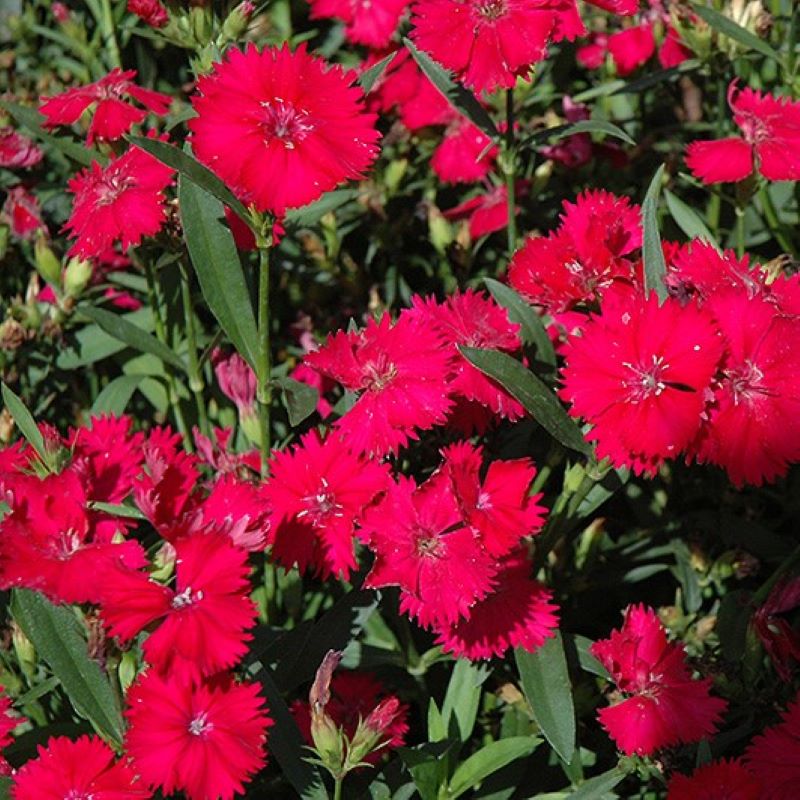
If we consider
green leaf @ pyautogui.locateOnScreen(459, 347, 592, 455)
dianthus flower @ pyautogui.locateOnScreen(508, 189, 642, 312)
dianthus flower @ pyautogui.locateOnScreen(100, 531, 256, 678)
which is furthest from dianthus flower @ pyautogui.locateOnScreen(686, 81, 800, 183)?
dianthus flower @ pyautogui.locateOnScreen(100, 531, 256, 678)

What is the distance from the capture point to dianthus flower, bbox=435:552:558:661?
128 cm

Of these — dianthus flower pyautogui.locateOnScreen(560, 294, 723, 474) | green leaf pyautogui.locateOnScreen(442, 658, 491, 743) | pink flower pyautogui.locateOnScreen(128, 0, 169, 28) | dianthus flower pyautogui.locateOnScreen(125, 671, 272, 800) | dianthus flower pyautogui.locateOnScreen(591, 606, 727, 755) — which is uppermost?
pink flower pyautogui.locateOnScreen(128, 0, 169, 28)

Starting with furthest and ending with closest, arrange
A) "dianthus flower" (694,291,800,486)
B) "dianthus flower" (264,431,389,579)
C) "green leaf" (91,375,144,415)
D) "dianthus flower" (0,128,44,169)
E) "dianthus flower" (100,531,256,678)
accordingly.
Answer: "dianthus flower" (0,128,44,169) < "green leaf" (91,375,144,415) < "dianthus flower" (264,431,389,579) < "dianthus flower" (694,291,800,486) < "dianthus flower" (100,531,256,678)

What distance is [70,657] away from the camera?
47.9 inches

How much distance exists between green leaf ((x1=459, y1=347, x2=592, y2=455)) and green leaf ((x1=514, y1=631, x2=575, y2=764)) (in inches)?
9.1

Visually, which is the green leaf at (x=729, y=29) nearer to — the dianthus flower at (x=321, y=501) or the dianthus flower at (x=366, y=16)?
the dianthus flower at (x=366, y=16)

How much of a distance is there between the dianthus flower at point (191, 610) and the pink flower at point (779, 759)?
510 mm

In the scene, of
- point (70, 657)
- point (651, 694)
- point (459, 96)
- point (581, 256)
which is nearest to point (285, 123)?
point (581, 256)

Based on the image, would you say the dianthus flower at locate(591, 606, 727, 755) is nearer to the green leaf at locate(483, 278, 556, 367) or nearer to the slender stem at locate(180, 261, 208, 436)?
the green leaf at locate(483, 278, 556, 367)

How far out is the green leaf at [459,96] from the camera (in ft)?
5.17

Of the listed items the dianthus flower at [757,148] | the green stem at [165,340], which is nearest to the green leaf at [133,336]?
the green stem at [165,340]

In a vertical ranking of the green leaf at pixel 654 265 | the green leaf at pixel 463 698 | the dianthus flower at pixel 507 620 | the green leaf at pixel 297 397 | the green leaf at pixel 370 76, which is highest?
the green leaf at pixel 370 76

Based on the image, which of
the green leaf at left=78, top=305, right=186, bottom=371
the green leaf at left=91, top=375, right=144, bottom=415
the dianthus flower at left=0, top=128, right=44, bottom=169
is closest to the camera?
the green leaf at left=78, top=305, right=186, bottom=371

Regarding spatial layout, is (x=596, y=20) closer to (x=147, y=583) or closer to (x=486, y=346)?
(x=486, y=346)
